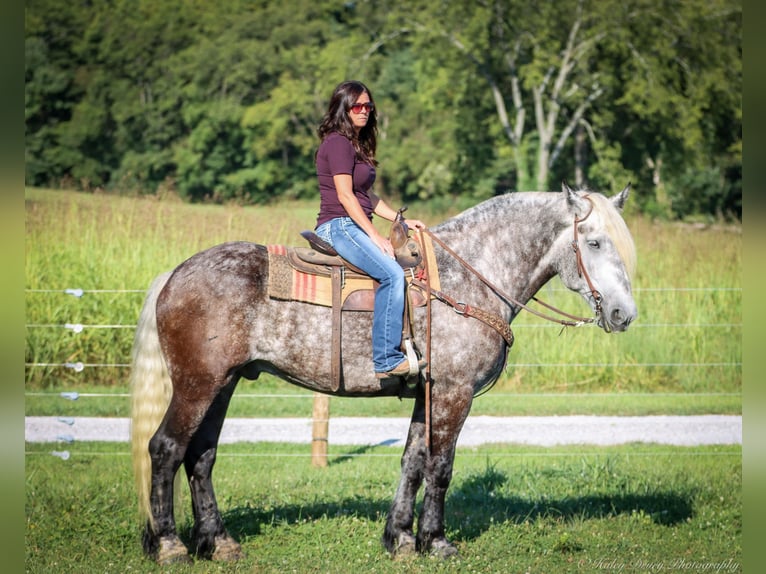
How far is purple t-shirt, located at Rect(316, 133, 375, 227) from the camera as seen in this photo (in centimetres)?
522

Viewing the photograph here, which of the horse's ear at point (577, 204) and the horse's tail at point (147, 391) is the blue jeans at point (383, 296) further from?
the horse's tail at point (147, 391)

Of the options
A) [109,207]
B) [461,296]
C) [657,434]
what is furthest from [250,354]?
[109,207]

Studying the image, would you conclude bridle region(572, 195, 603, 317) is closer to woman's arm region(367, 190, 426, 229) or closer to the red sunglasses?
woman's arm region(367, 190, 426, 229)

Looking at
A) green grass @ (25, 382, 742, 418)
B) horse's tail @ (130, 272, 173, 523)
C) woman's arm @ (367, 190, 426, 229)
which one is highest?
woman's arm @ (367, 190, 426, 229)

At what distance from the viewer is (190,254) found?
42.3 ft

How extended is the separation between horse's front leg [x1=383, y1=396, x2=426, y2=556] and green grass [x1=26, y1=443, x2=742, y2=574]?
0.17 m

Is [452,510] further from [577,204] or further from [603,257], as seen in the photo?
[577,204]

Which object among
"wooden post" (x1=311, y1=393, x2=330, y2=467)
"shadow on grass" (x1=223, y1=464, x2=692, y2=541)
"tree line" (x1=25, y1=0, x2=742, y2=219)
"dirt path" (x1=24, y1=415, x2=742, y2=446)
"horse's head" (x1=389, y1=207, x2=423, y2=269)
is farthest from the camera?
"tree line" (x1=25, y1=0, x2=742, y2=219)

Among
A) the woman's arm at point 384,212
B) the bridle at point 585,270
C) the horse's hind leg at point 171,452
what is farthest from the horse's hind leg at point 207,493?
the bridle at point 585,270

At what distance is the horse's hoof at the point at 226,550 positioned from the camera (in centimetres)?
554

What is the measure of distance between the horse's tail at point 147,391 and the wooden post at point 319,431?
10.4 ft

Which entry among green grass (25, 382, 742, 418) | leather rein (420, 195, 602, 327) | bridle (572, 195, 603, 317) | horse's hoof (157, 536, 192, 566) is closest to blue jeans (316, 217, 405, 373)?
leather rein (420, 195, 602, 327)

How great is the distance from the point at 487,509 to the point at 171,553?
8.80 feet

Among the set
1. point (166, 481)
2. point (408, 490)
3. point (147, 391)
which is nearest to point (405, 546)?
point (408, 490)
